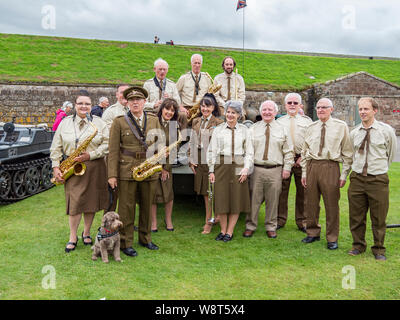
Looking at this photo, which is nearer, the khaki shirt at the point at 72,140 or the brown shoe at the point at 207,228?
the khaki shirt at the point at 72,140

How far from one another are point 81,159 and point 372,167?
3.63 metres

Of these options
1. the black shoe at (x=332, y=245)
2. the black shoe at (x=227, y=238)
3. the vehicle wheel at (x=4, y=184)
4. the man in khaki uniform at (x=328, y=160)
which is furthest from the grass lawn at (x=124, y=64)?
the black shoe at (x=332, y=245)

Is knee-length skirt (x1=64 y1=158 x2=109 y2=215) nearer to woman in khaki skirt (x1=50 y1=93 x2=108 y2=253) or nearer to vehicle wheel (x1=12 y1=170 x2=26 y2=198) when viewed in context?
woman in khaki skirt (x1=50 y1=93 x2=108 y2=253)

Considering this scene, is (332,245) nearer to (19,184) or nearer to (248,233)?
(248,233)

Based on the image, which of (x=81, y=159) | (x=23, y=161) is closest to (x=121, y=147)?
(x=81, y=159)

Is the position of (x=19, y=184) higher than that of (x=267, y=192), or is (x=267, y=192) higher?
(x=267, y=192)

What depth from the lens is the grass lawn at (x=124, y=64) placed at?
19562 millimetres

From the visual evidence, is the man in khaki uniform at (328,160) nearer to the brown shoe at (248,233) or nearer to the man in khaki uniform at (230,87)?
the brown shoe at (248,233)

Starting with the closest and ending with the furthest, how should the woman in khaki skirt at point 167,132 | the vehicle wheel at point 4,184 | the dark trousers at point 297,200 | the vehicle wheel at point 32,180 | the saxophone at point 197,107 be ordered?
the woman in khaki skirt at point 167,132 → the dark trousers at point 297,200 → the saxophone at point 197,107 → the vehicle wheel at point 4,184 → the vehicle wheel at point 32,180

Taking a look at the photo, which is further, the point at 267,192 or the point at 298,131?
the point at 298,131

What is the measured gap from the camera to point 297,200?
6.01m

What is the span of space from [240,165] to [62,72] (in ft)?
56.1

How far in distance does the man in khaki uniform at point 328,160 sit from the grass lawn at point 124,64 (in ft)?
51.9

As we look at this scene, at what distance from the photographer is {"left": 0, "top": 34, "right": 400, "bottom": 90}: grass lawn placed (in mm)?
19562
